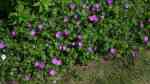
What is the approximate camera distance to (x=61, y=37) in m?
3.80

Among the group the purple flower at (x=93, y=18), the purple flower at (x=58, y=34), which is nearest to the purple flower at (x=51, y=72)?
the purple flower at (x=58, y=34)

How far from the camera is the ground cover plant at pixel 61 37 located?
147 inches

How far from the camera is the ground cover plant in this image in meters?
3.73

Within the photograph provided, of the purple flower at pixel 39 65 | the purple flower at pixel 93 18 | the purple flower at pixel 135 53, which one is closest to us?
the purple flower at pixel 39 65

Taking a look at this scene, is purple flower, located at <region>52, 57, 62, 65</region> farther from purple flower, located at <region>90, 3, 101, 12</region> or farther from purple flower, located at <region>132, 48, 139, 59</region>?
purple flower, located at <region>132, 48, 139, 59</region>

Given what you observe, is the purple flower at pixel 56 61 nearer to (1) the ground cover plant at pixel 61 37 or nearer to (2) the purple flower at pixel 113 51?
(1) the ground cover plant at pixel 61 37

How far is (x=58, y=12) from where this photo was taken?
385 cm

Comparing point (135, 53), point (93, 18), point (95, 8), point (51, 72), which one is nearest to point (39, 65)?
point (51, 72)

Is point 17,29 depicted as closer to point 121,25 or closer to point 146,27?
point 121,25

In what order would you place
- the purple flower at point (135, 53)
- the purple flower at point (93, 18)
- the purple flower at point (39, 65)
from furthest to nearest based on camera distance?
the purple flower at point (135, 53) → the purple flower at point (93, 18) → the purple flower at point (39, 65)

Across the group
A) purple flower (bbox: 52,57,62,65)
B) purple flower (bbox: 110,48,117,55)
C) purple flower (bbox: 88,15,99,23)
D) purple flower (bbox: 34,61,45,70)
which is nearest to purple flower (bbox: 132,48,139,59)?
purple flower (bbox: 110,48,117,55)

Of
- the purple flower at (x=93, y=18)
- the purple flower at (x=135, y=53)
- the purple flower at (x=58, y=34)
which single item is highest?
the purple flower at (x=93, y=18)

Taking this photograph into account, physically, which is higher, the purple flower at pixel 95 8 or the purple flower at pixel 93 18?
the purple flower at pixel 95 8

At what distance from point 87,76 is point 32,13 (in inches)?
34.6
